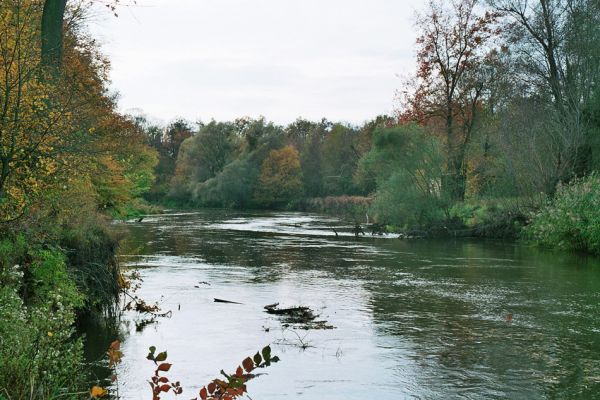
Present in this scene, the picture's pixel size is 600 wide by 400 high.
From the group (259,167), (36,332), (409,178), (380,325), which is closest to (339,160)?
(259,167)

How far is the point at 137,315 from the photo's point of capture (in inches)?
606

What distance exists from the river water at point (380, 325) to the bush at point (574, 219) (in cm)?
159

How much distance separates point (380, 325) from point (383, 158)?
31.3m

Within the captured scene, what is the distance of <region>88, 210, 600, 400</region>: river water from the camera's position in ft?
34.9

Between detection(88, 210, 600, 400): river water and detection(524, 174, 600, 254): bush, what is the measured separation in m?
1.59

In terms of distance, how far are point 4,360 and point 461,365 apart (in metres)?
7.31

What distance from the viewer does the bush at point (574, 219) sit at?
28.4m

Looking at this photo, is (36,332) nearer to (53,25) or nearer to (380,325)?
(380,325)

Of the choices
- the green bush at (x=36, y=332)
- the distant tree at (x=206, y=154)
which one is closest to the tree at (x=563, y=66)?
the green bush at (x=36, y=332)

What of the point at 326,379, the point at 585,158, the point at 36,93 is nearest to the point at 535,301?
the point at 326,379

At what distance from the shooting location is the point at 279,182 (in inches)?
3223

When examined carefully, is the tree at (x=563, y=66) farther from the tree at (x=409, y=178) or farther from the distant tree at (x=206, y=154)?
the distant tree at (x=206, y=154)

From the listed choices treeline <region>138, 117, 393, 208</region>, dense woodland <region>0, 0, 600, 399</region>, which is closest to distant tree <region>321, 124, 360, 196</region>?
treeline <region>138, 117, 393, 208</region>

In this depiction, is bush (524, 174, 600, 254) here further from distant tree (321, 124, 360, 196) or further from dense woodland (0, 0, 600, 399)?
distant tree (321, 124, 360, 196)
